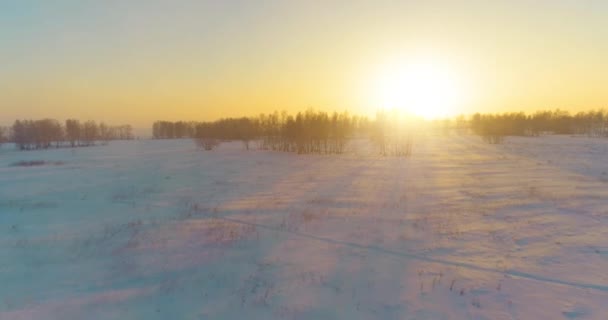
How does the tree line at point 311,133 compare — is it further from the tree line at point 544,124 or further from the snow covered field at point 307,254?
the tree line at point 544,124

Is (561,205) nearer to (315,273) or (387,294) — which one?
(387,294)

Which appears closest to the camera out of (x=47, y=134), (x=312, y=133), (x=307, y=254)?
(x=307, y=254)

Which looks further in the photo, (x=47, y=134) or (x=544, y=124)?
(x=544, y=124)

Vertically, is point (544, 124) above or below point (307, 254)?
above

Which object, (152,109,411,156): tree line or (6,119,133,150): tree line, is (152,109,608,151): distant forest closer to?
(152,109,411,156): tree line

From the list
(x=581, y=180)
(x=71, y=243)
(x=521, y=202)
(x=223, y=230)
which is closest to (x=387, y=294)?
(x=223, y=230)

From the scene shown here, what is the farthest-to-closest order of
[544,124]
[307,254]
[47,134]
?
[544,124]
[47,134]
[307,254]

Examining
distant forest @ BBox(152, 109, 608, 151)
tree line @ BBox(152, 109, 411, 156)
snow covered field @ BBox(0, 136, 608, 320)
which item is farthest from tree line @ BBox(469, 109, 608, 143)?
snow covered field @ BBox(0, 136, 608, 320)

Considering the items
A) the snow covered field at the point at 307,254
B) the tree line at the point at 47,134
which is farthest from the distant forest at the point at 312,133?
the tree line at the point at 47,134

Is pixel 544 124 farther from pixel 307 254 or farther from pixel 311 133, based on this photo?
pixel 307 254

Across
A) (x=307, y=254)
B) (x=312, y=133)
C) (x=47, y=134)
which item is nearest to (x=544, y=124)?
(x=312, y=133)
